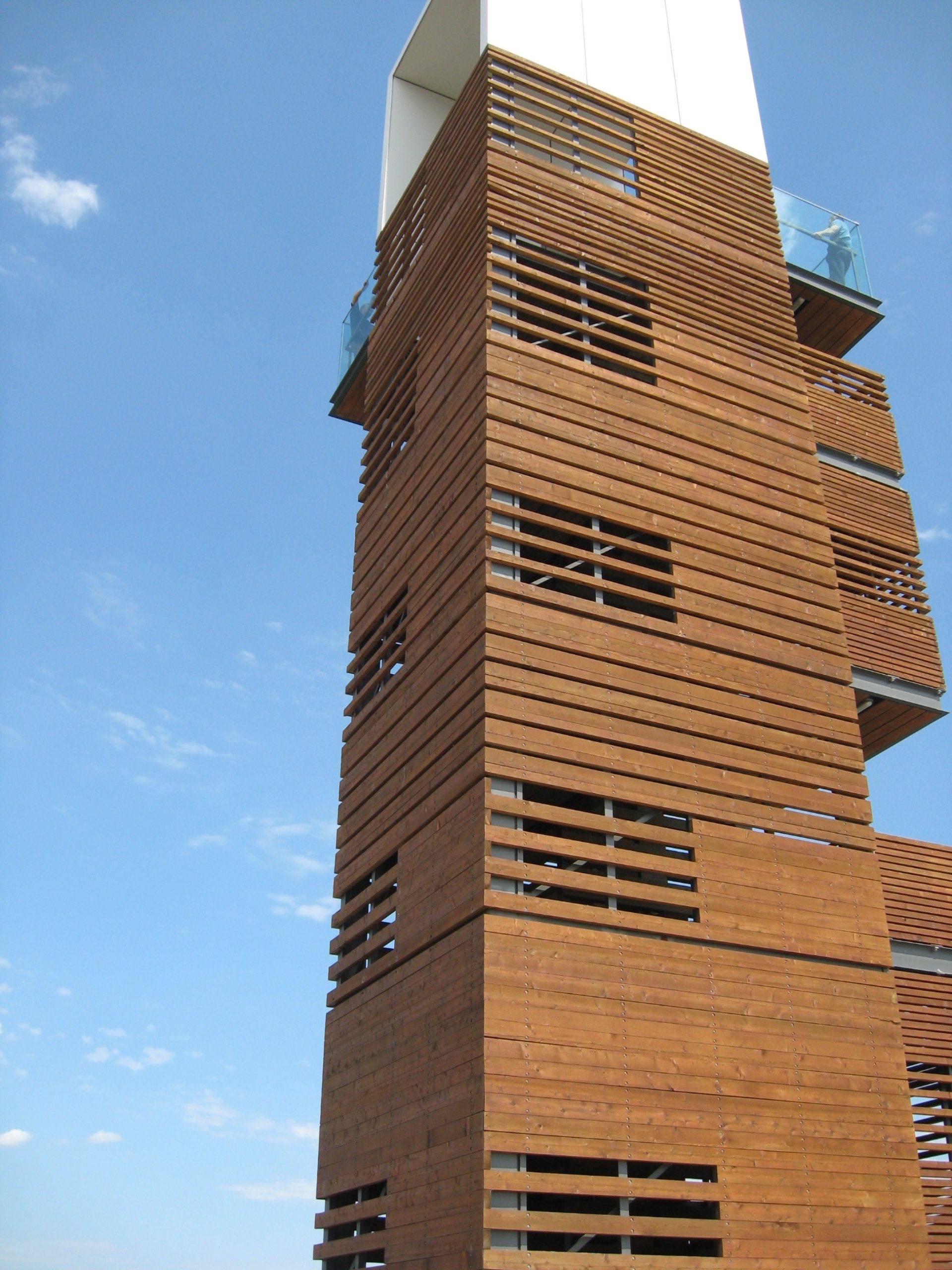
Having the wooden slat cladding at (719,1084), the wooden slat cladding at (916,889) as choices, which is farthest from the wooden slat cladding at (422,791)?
the wooden slat cladding at (916,889)

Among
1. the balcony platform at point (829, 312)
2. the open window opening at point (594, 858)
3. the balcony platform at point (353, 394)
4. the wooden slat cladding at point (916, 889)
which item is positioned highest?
the balcony platform at point (829, 312)

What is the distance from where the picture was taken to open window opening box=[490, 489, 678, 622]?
34.2 ft

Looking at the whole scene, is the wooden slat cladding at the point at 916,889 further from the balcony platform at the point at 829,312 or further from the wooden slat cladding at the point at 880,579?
the balcony platform at the point at 829,312

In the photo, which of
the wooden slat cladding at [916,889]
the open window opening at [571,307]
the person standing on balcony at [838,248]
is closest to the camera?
the open window opening at [571,307]

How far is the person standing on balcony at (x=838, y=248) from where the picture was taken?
16438mm

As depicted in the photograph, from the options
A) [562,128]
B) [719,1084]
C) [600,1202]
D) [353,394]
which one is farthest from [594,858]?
[353,394]

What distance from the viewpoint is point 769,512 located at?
12273 millimetres

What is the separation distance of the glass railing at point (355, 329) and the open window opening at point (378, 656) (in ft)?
19.0

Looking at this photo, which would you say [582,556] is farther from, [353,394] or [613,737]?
[353,394]

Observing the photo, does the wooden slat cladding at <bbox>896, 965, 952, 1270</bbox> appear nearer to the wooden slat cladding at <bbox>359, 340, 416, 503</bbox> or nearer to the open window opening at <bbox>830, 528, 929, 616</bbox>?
the open window opening at <bbox>830, 528, 929, 616</bbox>

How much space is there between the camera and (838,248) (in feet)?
54.3

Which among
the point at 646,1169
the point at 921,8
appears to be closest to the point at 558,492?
the point at 646,1169

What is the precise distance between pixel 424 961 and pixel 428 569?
13.8 ft

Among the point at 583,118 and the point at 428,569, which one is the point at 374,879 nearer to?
the point at 428,569
